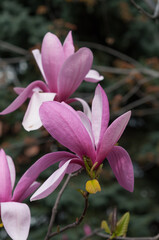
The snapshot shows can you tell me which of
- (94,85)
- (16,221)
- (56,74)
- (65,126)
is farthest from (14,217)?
(94,85)

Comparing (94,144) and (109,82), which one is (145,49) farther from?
(94,144)

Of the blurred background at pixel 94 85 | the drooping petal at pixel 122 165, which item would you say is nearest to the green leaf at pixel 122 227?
the drooping petal at pixel 122 165

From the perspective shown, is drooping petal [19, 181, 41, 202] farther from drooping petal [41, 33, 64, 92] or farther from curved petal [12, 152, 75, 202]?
drooping petal [41, 33, 64, 92]

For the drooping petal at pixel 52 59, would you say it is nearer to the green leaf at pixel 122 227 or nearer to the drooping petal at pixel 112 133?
the drooping petal at pixel 112 133

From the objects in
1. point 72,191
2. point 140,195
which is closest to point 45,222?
point 72,191

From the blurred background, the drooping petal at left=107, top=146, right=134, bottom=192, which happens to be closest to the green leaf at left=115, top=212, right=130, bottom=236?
the drooping petal at left=107, top=146, right=134, bottom=192

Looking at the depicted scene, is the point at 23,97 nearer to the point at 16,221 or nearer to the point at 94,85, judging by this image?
the point at 16,221

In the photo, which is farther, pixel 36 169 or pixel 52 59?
pixel 52 59
